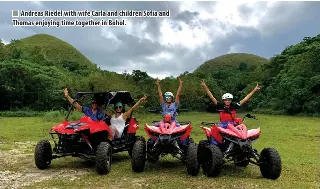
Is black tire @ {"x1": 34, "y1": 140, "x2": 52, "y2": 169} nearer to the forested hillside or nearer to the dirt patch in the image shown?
the dirt patch

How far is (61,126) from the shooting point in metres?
9.16

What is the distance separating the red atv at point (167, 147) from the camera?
27.1 feet

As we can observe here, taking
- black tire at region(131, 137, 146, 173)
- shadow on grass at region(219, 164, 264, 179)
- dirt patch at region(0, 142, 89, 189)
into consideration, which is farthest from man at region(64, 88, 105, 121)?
shadow on grass at region(219, 164, 264, 179)

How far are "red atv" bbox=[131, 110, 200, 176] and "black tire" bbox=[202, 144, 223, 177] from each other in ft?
0.91

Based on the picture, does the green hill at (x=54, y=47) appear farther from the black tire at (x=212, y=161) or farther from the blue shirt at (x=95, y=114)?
the black tire at (x=212, y=161)

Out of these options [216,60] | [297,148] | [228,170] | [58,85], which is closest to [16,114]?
[58,85]

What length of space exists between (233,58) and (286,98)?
91.3 metres

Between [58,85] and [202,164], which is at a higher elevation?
[58,85]

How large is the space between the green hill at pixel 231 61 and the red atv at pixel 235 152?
117 m

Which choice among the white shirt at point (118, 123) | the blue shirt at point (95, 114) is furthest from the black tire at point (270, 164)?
the blue shirt at point (95, 114)

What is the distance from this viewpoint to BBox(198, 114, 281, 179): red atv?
7.86 meters

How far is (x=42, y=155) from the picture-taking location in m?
9.09

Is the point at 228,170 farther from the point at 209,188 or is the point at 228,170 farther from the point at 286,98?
the point at 286,98

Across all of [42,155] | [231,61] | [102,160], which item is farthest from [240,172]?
[231,61]
